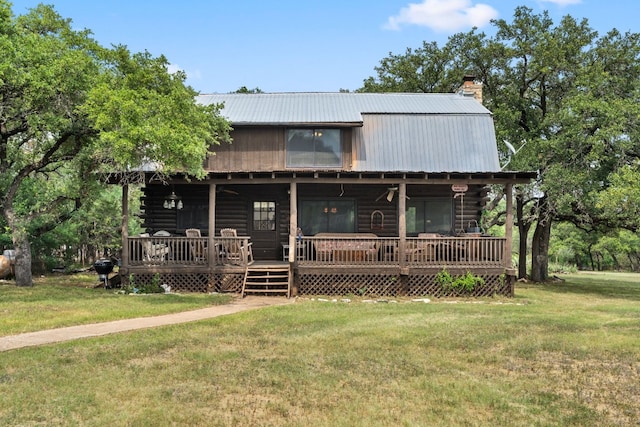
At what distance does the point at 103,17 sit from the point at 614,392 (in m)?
18.2

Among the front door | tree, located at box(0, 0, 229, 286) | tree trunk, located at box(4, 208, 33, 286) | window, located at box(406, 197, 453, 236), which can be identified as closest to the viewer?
tree, located at box(0, 0, 229, 286)

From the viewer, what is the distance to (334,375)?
20.9 feet

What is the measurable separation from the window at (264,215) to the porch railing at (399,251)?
3357mm

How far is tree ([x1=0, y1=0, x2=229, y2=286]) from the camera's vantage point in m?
11.8

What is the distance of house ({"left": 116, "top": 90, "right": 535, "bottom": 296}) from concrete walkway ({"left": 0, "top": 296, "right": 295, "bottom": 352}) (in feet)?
8.08

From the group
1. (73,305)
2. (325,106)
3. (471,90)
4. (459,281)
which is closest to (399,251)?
(459,281)

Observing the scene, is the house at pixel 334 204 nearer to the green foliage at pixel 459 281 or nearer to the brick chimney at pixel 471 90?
the green foliage at pixel 459 281

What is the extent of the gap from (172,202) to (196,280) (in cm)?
323

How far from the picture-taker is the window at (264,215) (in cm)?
1875

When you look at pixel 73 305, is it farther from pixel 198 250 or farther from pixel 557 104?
pixel 557 104

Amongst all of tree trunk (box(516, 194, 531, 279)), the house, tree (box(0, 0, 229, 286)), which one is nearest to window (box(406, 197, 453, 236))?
the house

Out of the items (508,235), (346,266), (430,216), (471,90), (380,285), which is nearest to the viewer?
(346,266)

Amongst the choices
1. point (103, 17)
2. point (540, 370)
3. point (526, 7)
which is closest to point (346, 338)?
point (540, 370)

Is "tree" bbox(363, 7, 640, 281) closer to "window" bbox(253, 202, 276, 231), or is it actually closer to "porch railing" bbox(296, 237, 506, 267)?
"porch railing" bbox(296, 237, 506, 267)
